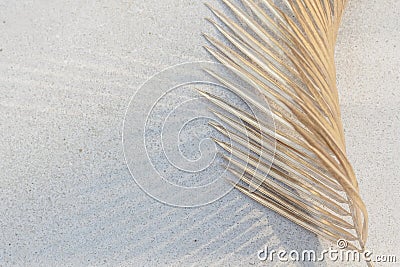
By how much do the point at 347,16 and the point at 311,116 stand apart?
370 millimetres

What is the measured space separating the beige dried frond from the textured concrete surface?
0.18ft

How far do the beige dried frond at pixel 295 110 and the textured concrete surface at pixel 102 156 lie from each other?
0.18ft

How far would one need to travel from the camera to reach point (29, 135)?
1.08 m

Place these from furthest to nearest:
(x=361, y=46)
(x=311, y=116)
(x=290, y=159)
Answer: (x=361, y=46), (x=290, y=159), (x=311, y=116)

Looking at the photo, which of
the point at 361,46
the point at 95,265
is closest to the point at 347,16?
the point at 361,46

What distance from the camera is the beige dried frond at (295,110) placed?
940 mm

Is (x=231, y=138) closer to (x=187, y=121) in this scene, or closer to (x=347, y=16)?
(x=187, y=121)

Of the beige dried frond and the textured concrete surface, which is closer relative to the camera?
the beige dried frond

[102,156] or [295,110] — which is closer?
[295,110]

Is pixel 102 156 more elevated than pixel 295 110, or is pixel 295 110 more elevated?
pixel 295 110

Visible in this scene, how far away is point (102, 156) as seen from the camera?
1084 millimetres

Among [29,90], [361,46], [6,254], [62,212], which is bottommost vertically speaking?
[6,254]

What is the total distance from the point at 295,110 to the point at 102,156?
0.43 meters

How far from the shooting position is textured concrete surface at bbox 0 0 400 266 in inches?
42.2
